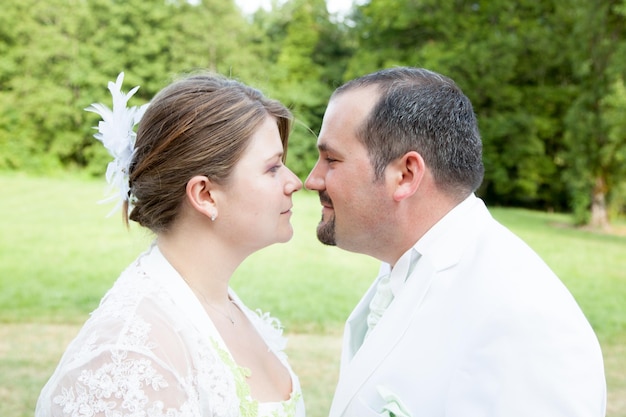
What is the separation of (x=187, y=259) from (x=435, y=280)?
0.86 meters

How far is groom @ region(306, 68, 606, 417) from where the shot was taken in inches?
78.8

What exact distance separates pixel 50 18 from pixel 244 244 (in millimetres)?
33493

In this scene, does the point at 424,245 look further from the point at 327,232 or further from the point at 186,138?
the point at 186,138

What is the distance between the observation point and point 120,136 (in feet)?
7.84

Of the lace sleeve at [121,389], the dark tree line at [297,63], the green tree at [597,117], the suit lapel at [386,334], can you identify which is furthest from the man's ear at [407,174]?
the dark tree line at [297,63]

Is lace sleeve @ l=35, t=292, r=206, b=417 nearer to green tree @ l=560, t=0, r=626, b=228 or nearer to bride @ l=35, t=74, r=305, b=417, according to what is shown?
bride @ l=35, t=74, r=305, b=417

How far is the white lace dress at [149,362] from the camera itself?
1862 mm

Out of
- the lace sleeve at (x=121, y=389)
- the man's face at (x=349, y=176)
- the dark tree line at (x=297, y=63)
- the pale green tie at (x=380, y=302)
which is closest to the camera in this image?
the lace sleeve at (x=121, y=389)

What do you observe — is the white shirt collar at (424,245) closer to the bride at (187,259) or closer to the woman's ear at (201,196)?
the bride at (187,259)

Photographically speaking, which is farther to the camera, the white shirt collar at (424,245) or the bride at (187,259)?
the white shirt collar at (424,245)

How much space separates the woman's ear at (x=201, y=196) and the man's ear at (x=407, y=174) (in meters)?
0.70

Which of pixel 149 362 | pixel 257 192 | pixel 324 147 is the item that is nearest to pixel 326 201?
pixel 324 147

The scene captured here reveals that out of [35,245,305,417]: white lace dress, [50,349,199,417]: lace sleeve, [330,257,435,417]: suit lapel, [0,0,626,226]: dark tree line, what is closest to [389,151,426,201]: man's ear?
[330,257,435,417]: suit lapel

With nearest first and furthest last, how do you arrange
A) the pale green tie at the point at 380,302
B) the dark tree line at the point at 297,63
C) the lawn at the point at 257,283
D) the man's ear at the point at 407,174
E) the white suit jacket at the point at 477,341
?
the white suit jacket at the point at 477,341 → the man's ear at the point at 407,174 → the pale green tie at the point at 380,302 → the lawn at the point at 257,283 → the dark tree line at the point at 297,63
